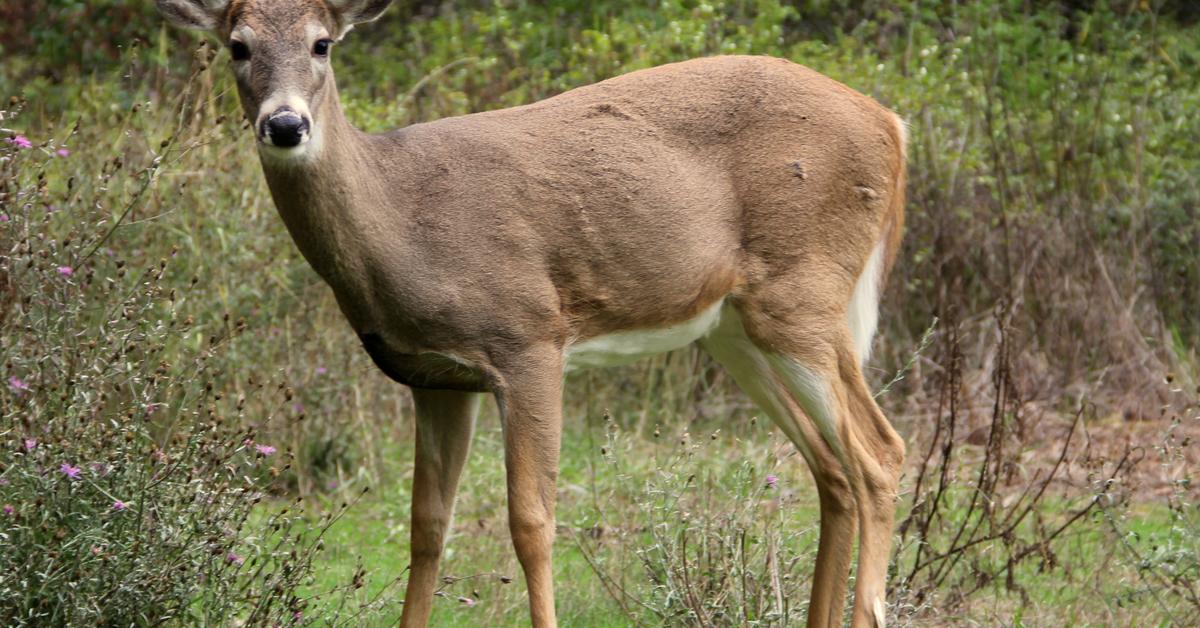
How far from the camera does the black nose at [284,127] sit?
14.3 ft

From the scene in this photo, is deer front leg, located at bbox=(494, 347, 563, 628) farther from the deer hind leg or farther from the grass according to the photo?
the deer hind leg

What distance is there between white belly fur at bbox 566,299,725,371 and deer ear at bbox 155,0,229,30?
4.80 feet

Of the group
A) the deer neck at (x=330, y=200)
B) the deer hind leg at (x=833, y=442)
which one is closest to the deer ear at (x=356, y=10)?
the deer neck at (x=330, y=200)

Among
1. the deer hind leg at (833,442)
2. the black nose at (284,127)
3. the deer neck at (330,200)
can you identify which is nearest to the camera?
the black nose at (284,127)

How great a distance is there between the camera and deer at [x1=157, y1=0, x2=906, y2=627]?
4.82m

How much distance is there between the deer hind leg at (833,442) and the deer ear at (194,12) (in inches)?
77.7

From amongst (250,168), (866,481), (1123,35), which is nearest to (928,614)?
(866,481)

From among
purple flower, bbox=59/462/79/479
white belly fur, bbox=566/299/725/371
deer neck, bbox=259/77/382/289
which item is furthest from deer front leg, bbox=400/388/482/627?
purple flower, bbox=59/462/79/479

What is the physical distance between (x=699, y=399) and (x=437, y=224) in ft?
14.3

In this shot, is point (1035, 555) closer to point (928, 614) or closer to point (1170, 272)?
point (928, 614)

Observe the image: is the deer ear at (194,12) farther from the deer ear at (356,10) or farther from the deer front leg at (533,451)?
the deer front leg at (533,451)

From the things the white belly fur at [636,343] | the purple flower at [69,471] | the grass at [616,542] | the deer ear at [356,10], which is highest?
the deer ear at [356,10]

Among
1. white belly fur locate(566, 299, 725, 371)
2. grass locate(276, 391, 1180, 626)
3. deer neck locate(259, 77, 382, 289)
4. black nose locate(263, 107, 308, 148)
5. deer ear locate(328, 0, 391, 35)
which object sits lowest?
grass locate(276, 391, 1180, 626)

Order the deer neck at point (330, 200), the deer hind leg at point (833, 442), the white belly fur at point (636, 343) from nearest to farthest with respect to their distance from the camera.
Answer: the deer neck at point (330, 200) → the white belly fur at point (636, 343) → the deer hind leg at point (833, 442)
